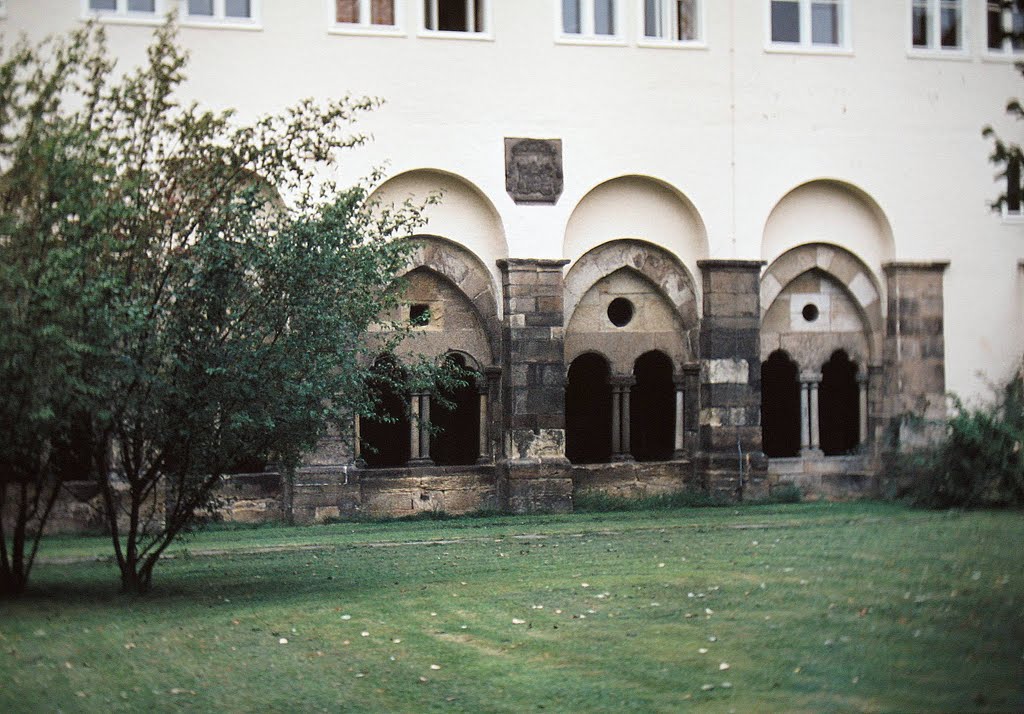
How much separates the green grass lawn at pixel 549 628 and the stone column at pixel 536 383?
478cm

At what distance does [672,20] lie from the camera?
2559cm

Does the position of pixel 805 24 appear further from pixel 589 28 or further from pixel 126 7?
pixel 126 7

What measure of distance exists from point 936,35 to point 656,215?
587 centimetres

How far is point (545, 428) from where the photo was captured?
2441 centimetres

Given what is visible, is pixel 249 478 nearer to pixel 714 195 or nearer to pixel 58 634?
pixel 714 195

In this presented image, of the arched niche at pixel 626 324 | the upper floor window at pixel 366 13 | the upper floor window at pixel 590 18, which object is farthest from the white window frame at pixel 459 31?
the arched niche at pixel 626 324

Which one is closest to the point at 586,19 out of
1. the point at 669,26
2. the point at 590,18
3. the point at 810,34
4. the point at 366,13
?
the point at 590,18

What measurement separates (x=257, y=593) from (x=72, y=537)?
307 inches

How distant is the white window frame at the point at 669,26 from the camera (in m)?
25.2

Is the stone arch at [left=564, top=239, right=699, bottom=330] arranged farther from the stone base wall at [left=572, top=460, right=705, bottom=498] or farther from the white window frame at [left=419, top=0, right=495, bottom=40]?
the white window frame at [left=419, top=0, right=495, bottom=40]

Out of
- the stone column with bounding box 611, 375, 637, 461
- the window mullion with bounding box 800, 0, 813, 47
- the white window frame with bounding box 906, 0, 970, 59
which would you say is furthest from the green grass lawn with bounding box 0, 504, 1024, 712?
the white window frame with bounding box 906, 0, 970, 59

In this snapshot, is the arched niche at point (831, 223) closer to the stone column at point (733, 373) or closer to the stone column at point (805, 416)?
the stone column at point (733, 373)

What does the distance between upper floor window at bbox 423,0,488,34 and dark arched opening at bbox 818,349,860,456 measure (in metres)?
8.48

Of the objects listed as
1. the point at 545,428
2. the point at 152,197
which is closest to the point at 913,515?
the point at 545,428
